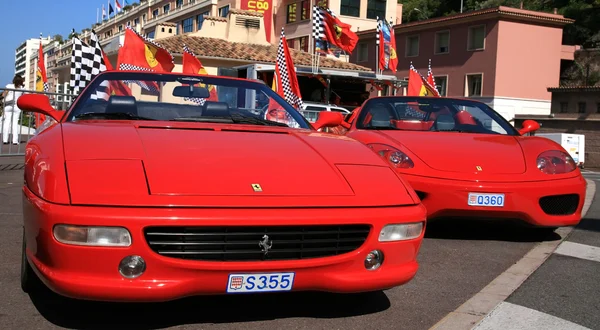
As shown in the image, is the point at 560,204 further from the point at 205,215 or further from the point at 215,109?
the point at 205,215

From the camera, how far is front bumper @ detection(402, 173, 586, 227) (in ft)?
15.3

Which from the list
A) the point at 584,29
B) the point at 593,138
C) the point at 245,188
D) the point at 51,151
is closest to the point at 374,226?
the point at 245,188

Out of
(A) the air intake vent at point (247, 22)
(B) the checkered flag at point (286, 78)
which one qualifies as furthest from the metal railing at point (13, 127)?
(A) the air intake vent at point (247, 22)

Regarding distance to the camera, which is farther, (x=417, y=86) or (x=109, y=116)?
(x=417, y=86)

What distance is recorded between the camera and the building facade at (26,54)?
5119 inches

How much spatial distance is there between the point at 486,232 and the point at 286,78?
7.35m

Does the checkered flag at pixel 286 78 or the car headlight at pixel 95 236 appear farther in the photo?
the checkered flag at pixel 286 78

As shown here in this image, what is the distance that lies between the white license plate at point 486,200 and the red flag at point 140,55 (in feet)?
28.1

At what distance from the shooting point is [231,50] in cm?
2620

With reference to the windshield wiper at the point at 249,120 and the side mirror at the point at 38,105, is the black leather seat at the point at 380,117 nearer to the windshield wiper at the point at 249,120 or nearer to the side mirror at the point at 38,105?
the windshield wiper at the point at 249,120

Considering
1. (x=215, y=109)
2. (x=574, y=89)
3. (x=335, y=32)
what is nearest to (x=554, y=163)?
(x=215, y=109)

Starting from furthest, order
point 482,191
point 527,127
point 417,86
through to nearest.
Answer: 1. point 417,86
2. point 527,127
3. point 482,191

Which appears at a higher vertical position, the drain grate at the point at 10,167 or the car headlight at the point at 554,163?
the car headlight at the point at 554,163

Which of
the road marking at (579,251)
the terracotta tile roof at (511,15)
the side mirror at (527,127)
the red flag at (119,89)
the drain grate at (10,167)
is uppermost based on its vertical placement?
the terracotta tile roof at (511,15)
